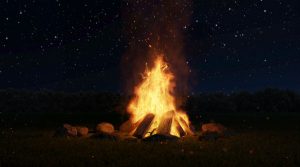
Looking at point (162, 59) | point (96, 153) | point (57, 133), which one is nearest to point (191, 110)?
point (162, 59)

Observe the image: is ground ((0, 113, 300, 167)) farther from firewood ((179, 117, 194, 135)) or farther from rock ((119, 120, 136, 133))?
rock ((119, 120, 136, 133))

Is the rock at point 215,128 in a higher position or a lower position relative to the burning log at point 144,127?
lower

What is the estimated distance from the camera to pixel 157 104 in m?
23.8

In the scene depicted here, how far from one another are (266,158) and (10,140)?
10524mm

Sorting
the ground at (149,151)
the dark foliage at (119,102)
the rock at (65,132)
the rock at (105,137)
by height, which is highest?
the dark foliage at (119,102)

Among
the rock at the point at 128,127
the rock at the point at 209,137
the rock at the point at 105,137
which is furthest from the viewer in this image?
the rock at the point at 128,127

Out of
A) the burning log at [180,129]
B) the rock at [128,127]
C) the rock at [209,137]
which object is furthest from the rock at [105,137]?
the rock at [209,137]

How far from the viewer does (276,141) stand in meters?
19.2

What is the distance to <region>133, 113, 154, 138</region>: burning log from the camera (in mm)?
21484

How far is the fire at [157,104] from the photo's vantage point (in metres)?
21.9

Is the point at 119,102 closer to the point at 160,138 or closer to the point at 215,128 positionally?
the point at 215,128

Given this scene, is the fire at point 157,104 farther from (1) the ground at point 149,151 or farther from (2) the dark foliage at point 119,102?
(2) the dark foliage at point 119,102

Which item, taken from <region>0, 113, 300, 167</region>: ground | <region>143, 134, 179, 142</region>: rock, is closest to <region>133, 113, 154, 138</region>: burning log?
<region>143, 134, 179, 142</region>: rock

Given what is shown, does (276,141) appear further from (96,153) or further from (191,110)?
(191,110)
